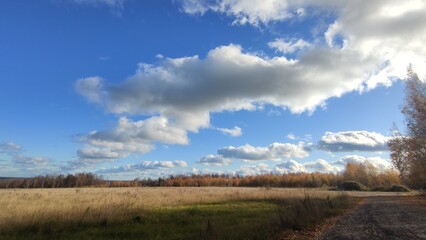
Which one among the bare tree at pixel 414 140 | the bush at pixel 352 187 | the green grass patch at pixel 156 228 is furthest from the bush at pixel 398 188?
the green grass patch at pixel 156 228

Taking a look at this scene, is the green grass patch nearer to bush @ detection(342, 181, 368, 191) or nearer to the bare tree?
the bare tree

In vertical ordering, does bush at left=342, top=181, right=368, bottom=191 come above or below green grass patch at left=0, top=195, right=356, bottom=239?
above

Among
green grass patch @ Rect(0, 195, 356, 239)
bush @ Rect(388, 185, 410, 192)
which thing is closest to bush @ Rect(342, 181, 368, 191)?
bush @ Rect(388, 185, 410, 192)

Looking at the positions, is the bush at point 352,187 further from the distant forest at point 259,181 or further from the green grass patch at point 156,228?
the green grass patch at point 156,228

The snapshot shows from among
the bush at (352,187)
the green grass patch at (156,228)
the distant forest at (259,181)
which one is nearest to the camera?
the green grass patch at (156,228)

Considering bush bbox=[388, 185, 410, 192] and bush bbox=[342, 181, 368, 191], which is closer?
bush bbox=[388, 185, 410, 192]

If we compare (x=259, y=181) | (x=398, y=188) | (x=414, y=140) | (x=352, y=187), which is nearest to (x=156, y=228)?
(x=414, y=140)

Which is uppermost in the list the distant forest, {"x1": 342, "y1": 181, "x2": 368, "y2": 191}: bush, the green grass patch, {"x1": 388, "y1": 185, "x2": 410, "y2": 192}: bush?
the distant forest

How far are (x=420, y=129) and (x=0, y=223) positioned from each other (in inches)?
1577

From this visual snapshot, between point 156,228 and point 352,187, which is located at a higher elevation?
point 352,187

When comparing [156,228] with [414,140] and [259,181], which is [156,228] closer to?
[414,140]

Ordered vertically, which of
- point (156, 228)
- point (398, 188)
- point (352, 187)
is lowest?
point (156, 228)

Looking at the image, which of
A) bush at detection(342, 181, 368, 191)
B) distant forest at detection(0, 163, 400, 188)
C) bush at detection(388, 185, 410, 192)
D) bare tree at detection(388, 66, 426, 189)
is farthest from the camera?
distant forest at detection(0, 163, 400, 188)

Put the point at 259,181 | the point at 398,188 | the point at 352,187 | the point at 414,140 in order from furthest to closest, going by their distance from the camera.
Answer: the point at 259,181, the point at 352,187, the point at 398,188, the point at 414,140
